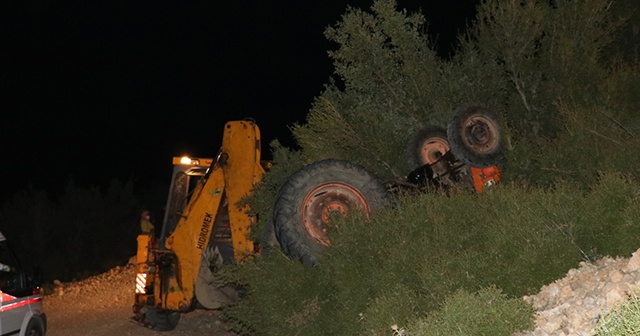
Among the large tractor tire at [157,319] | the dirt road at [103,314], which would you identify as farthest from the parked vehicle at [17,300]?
the large tractor tire at [157,319]

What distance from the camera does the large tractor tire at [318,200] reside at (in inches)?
426

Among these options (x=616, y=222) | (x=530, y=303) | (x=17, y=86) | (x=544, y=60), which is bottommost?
(x=530, y=303)

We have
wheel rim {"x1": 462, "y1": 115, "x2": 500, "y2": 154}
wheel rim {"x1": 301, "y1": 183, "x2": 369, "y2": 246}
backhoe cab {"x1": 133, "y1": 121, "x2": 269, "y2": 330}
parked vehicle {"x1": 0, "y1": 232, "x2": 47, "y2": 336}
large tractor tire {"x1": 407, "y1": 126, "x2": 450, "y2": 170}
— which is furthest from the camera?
backhoe cab {"x1": 133, "y1": 121, "x2": 269, "y2": 330}

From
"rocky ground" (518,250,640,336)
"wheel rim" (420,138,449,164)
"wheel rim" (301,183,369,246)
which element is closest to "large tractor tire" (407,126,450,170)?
"wheel rim" (420,138,449,164)

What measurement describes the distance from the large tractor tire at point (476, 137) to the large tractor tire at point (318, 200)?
1308 mm

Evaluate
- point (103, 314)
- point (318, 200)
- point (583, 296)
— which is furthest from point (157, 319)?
point (583, 296)

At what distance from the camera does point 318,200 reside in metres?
11.0

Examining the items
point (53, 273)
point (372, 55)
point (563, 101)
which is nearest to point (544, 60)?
point (563, 101)

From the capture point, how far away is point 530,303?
23.5 feet

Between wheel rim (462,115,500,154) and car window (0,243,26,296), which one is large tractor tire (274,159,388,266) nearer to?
wheel rim (462,115,500,154)

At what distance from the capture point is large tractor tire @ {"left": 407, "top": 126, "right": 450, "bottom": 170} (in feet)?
41.9

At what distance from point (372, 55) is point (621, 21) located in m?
5.11

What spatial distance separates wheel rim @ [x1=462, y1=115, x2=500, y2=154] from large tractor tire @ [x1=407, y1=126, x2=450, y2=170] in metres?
1.25

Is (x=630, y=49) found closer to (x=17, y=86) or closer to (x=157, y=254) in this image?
(x=157, y=254)
